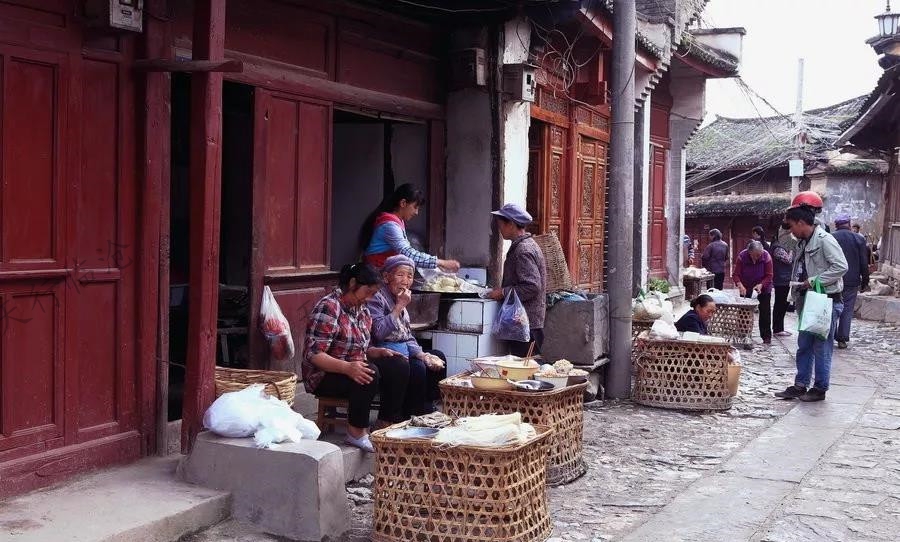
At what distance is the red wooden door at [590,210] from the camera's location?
12906 mm

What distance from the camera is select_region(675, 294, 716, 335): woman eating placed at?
9.98 m

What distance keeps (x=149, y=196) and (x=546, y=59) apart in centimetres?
656

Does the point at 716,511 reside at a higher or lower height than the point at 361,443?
lower

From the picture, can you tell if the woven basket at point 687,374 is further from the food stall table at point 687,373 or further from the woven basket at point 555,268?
the woven basket at point 555,268

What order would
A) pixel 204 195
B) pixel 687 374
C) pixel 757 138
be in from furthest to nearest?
pixel 757 138, pixel 687 374, pixel 204 195

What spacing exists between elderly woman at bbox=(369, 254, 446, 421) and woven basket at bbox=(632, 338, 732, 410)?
317 cm

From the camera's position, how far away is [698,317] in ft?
33.1

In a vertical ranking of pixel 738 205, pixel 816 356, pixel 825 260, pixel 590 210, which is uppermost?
pixel 738 205

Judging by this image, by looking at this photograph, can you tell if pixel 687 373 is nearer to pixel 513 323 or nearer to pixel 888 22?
pixel 513 323

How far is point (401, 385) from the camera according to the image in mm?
6555

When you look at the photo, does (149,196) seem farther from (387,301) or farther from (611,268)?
(611,268)

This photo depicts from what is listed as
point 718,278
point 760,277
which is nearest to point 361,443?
point 760,277

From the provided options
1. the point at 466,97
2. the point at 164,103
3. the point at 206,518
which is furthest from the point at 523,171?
the point at 206,518

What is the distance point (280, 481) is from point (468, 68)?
17.3 feet
